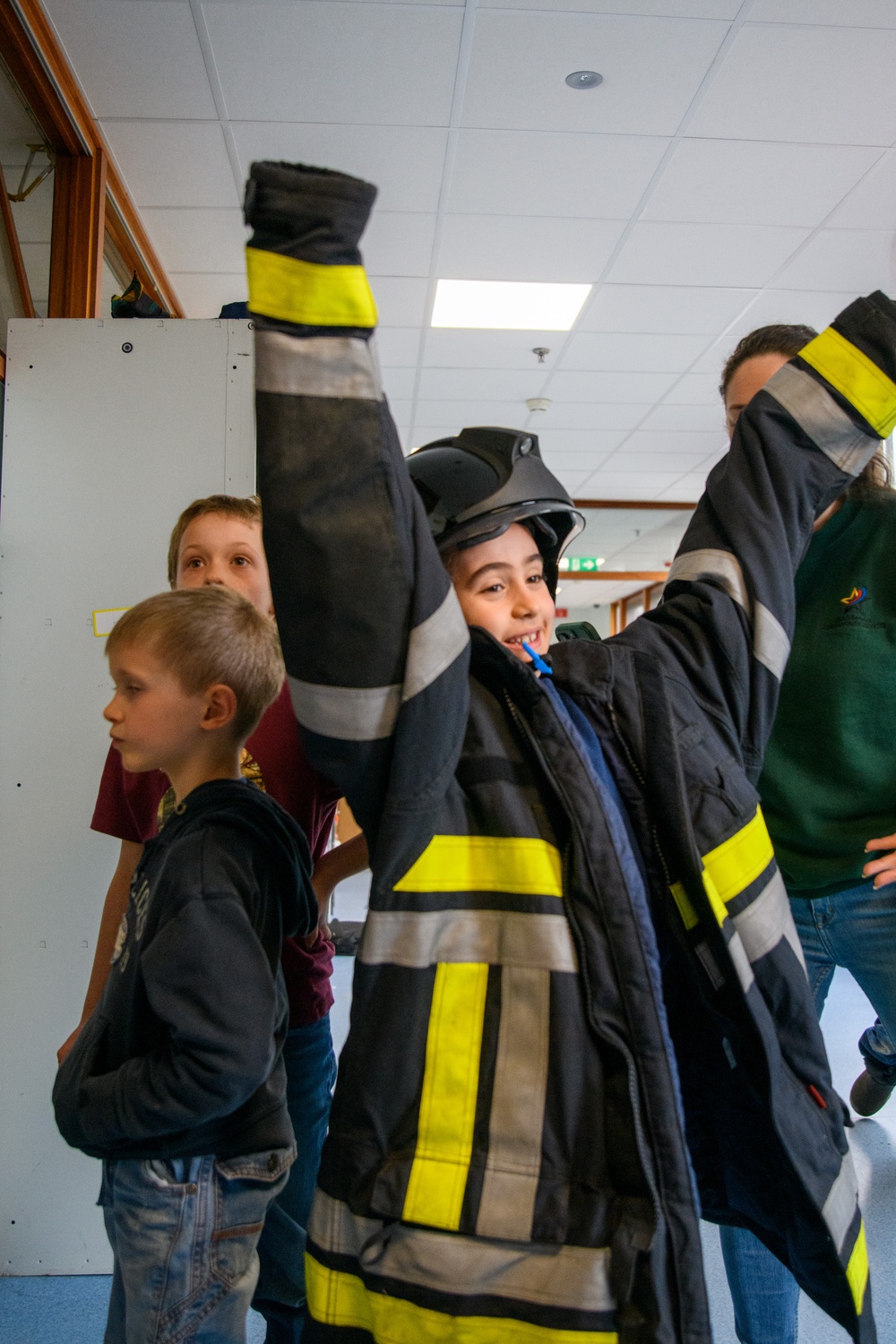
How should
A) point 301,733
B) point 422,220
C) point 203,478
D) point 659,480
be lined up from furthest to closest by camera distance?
1. point 659,480
2. point 422,220
3. point 203,478
4. point 301,733

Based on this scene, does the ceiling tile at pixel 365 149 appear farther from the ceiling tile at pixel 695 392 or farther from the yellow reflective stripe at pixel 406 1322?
the yellow reflective stripe at pixel 406 1322

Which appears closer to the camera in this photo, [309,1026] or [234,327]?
[309,1026]

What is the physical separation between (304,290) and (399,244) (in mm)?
3783

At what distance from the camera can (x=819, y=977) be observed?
1513mm

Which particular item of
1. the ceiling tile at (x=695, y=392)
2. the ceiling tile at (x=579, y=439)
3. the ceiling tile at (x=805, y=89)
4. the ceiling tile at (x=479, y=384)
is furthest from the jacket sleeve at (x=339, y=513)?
the ceiling tile at (x=579, y=439)

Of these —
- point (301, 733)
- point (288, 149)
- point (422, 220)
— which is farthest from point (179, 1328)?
point (422, 220)

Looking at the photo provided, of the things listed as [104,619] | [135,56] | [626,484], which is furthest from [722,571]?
[626,484]

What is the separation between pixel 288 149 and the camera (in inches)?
134

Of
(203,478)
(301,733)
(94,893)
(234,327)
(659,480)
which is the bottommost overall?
(94,893)

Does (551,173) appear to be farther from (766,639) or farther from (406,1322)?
(406,1322)

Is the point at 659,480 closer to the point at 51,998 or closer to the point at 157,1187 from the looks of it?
the point at 51,998

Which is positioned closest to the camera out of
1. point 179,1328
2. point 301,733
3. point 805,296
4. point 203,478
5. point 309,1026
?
point 301,733

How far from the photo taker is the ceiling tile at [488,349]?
4969 mm

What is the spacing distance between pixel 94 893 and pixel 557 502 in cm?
161
